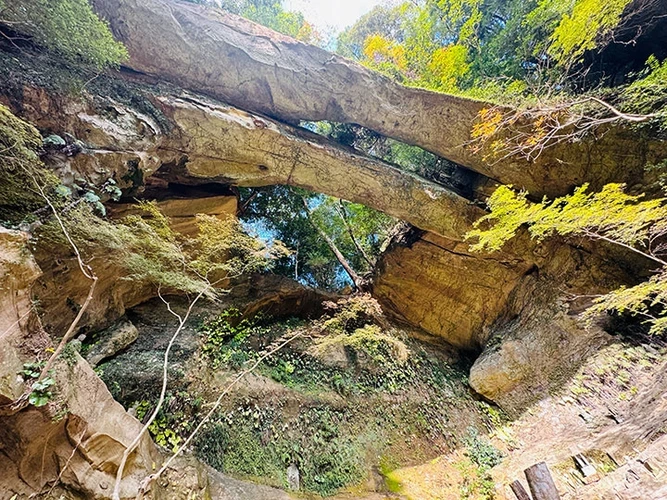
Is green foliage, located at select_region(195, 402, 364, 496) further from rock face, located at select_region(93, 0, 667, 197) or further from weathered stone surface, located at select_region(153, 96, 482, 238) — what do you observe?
rock face, located at select_region(93, 0, 667, 197)

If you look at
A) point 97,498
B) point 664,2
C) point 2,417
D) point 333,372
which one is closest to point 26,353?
point 2,417

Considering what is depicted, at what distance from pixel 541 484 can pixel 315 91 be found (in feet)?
26.3

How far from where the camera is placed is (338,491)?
14.7ft

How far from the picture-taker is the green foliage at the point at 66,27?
325cm

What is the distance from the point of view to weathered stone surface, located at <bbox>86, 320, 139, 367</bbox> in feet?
15.2

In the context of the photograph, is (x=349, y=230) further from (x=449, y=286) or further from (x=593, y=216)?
(x=593, y=216)

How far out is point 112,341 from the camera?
16.3ft

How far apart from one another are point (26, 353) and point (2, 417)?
22.3 inches

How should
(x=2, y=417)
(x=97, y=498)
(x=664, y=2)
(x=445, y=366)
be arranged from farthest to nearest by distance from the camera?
(x=445, y=366), (x=664, y=2), (x=97, y=498), (x=2, y=417)

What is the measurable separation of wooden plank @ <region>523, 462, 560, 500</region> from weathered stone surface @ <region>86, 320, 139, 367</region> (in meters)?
6.67

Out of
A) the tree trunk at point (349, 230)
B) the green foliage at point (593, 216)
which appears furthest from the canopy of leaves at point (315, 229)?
the green foliage at point (593, 216)

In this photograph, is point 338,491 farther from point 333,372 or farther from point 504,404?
point 504,404

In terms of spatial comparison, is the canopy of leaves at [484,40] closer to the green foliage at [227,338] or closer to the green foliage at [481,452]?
the green foliage at [481,452]

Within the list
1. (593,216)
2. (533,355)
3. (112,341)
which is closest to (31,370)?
(112,341)
